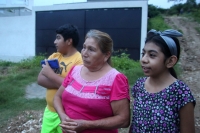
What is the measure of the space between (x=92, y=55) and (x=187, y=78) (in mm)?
6662

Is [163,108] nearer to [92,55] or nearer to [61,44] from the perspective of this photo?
[92,55]

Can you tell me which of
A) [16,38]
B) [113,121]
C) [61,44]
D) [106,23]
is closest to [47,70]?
[61,44]

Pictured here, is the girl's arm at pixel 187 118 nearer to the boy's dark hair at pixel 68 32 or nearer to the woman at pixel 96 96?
the woman at pixel 96 96

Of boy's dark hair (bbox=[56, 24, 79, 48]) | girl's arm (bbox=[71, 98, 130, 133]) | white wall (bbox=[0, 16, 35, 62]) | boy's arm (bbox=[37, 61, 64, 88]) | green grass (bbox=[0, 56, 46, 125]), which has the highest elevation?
white wall (bbox=[0, 16, 35, 62])

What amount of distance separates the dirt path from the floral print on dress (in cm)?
286

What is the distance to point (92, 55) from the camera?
1.85 metres

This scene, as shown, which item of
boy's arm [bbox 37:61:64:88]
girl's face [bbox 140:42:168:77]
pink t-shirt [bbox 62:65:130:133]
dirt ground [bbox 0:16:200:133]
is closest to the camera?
girl's face [bbox 140:42:168:77]

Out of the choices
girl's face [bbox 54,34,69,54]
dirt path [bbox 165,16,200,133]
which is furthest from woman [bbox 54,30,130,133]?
dirt path [bbox 165,16,200,133]

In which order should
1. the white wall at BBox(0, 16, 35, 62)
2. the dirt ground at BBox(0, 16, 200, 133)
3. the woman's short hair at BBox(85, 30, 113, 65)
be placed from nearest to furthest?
the woman's short hair at BBox(85, 30, 113, 65)
the dirt ground at BBox(0, 16, 200, 133)
the white wall at BBox(0, 16, 35, 62)

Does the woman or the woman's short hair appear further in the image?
the woman's short hair

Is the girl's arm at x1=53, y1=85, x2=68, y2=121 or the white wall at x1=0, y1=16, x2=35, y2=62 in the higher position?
the white wall at x1=0, y1=16, x2=35, y2=62

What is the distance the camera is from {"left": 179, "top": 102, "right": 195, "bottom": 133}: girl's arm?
1501mm

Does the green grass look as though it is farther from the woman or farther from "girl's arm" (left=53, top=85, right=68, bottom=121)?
the woman

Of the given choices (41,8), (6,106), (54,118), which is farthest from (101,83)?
(41,8)
